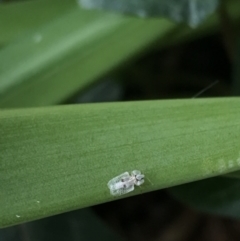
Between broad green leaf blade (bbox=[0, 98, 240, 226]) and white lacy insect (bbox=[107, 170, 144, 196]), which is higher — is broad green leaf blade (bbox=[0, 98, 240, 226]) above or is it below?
above

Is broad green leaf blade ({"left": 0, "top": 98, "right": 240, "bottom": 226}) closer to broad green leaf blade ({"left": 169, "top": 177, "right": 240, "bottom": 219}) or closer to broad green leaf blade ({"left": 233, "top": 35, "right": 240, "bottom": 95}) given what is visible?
broad green leaf blade ({"left": 169, "top": 177, "right": 240, "bottom": 219})

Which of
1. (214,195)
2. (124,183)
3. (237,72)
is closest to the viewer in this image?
(124,183)

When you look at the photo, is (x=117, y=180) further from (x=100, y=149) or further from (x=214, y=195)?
(x=214, y=195)

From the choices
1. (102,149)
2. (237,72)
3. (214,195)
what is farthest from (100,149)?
(237,72)

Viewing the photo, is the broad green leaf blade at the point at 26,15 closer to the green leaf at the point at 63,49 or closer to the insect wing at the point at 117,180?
the green leaf at the point at 63,49

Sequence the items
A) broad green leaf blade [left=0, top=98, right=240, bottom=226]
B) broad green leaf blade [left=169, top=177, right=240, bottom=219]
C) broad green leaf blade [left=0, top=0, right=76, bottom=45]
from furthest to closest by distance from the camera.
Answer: broad green leaf blade [left=0, top=0, right=76, bottom=45], broad green leaf blade [left=169, top=177, right=240, bottom=219], broad green leaf blade [left=0, top=98, right=240, bottom=226]

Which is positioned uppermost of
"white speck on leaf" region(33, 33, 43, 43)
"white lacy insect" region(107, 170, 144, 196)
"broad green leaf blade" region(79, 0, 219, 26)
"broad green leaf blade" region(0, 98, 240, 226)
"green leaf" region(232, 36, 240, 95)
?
"white speck on leaf" region(33, 33, 43, 43)

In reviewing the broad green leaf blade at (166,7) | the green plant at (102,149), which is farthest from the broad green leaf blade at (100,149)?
the broad green leaf blade at (166,7)

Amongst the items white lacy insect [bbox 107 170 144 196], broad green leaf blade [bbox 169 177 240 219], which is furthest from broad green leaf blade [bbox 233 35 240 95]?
white lacy insect [bbox 107 170 144 196]

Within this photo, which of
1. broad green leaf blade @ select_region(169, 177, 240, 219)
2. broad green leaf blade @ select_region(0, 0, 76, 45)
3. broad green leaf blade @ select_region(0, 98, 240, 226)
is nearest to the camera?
broad green leaf blade @ select_region(0, 98, 240, 226)
